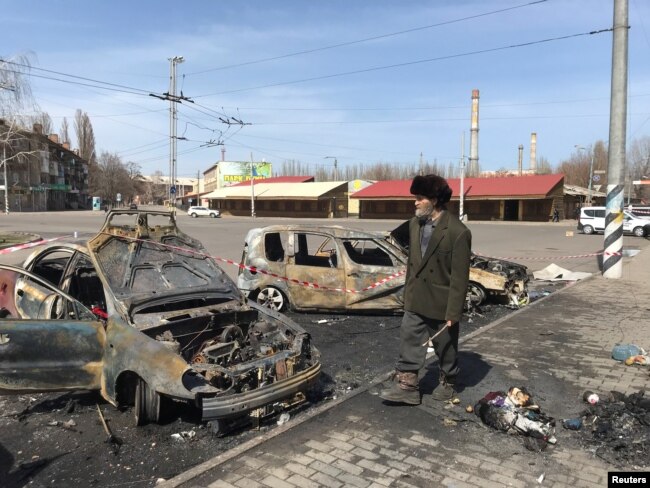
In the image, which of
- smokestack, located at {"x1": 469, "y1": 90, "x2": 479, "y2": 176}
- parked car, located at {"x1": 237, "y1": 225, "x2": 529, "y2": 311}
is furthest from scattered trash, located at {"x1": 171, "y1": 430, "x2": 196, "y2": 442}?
smokestack, located at {"x1": 469, "y1": 90, "x2": 479, "y2": 176}

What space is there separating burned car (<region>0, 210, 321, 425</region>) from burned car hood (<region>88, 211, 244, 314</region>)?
0.04ft

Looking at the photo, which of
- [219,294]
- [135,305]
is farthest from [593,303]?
[135,305]

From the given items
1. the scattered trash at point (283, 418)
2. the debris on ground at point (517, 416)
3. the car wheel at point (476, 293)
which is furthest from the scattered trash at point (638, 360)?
the scattered trash at point (283, 418)

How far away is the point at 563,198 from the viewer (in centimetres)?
5331

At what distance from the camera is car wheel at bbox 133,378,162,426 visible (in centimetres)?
398

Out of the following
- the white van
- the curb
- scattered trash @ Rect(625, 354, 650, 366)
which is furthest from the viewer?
the white van

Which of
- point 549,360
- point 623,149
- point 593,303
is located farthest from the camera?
point 623,149

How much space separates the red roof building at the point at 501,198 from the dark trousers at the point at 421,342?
41.7m

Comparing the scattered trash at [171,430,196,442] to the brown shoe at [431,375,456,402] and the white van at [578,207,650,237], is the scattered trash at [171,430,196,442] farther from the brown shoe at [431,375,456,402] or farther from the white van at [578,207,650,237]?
the white van at [578,207,650,237]

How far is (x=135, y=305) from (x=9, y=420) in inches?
57.7

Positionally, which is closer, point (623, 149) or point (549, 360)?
point (549, 360)

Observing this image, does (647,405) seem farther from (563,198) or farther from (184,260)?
(563,198)

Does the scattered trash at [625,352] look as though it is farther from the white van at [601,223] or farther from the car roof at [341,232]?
the white van at [601,223]

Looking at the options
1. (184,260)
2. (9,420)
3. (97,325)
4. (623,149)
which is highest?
(623,149)
